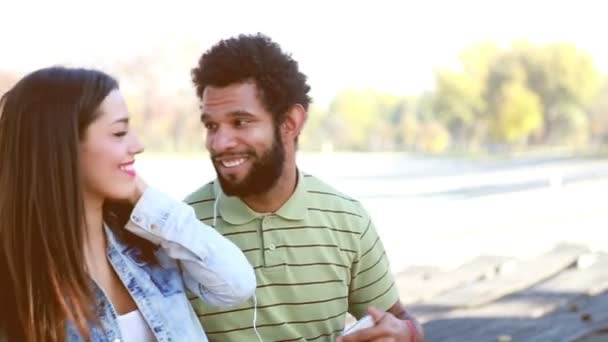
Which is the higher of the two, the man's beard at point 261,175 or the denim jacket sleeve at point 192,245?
the man's beard at point 261,175

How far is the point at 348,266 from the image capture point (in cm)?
234

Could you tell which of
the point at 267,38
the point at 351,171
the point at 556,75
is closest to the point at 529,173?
the point at 351,171

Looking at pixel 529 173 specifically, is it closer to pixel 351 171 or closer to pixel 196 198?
pixel 351 171

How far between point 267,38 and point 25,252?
90cm

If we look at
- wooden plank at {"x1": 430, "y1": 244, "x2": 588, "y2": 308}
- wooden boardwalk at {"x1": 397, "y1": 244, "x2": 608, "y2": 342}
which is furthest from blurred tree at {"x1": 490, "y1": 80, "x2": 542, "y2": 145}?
wooden boardwalk at {"x1": 397, "y1": 244, "x2": 608, "y2": 342}

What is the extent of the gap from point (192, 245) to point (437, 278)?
4.10 meters

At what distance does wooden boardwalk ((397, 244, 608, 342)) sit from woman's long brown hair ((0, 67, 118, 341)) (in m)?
2.56

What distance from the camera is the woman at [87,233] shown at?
1706mm

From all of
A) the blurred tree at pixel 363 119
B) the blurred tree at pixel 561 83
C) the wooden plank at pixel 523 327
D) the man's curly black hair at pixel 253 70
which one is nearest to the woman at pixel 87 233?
the man's curly black hair at pixel 253 70

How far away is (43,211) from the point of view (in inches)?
67.8

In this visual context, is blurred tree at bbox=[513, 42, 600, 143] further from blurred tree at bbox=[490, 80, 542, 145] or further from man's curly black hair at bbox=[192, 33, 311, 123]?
man's curly black hair at bbox=[192, 33, 311, 123]

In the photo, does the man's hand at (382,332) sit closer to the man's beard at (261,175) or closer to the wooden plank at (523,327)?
the man's beard at (261,175)

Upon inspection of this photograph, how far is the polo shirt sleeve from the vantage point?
7.77 ft

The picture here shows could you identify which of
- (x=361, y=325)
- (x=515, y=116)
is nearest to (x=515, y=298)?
(x=361, y=325)
